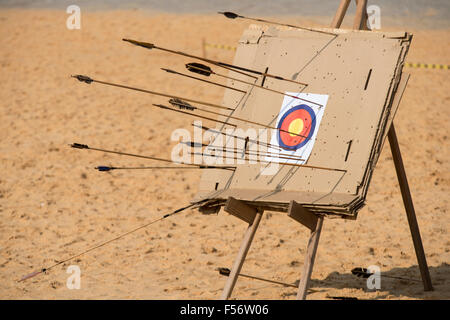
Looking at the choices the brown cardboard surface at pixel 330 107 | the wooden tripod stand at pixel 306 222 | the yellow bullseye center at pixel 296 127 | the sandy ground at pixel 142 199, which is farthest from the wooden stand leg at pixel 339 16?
the sandy ground at pixel 142 199

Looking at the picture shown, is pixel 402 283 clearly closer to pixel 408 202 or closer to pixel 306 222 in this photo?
pixel 408 202

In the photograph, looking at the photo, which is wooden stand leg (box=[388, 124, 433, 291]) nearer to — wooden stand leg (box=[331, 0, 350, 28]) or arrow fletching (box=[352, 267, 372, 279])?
arrow fletching (box=[352, 267, 372, 279])

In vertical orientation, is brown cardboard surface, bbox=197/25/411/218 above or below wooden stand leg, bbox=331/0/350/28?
below

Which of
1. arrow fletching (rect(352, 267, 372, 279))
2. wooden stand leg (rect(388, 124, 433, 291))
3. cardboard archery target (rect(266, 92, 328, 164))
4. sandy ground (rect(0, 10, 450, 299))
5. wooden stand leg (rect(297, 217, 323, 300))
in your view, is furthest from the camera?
sandy ground (rect(0, 10, 450, 299))

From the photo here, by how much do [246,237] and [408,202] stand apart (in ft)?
4.32

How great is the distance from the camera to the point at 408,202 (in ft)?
18.2

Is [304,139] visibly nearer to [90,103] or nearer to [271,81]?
[271,81]

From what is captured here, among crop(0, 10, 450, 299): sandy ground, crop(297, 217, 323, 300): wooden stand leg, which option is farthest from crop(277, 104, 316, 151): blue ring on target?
crop(0, 10, 450, 299): sandy ground

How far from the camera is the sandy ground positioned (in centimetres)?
649

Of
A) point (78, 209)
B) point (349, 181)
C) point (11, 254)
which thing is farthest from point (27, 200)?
point (349, 181)

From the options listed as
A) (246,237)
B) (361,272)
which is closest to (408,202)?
(361,272)

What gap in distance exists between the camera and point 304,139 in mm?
5195

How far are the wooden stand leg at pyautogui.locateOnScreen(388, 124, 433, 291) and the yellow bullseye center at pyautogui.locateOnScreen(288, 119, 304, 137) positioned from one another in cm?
65

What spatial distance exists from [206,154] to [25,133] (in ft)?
19.2
